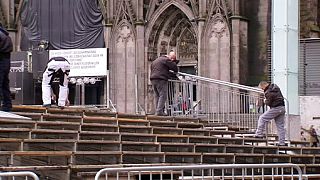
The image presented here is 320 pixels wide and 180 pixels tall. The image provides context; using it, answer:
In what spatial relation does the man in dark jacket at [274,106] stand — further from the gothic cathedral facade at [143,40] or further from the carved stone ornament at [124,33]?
the carved stone ornament at [124,33]

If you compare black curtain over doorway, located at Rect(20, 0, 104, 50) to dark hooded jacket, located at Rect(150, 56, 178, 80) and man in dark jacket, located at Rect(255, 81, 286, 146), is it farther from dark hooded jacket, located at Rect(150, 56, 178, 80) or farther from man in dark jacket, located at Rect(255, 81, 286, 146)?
man in dark jacket, located at Rect(255, 81, 286, 146)

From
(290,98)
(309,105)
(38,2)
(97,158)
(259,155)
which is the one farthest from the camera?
(38,2)

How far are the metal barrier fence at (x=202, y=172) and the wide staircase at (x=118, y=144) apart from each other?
172 centimetres

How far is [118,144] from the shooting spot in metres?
12.9

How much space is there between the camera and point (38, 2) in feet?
115

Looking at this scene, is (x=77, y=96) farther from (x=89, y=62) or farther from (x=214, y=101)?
(x=214, y=101)

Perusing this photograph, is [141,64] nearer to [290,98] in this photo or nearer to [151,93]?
[151,93]

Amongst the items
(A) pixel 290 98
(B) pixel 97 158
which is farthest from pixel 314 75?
(B) pixel 97 158

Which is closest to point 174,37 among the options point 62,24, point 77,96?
point 77,96

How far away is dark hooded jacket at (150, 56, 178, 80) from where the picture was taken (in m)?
18.3

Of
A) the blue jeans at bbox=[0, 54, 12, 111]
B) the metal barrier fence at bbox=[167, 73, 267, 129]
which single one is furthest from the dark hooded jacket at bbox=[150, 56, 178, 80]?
the blue jeans at bbox=[0, 54, 12, 111]

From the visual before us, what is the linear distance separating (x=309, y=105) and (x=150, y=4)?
920cm

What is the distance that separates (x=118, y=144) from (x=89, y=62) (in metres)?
20.0

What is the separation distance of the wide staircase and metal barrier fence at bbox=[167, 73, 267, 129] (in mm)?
902
